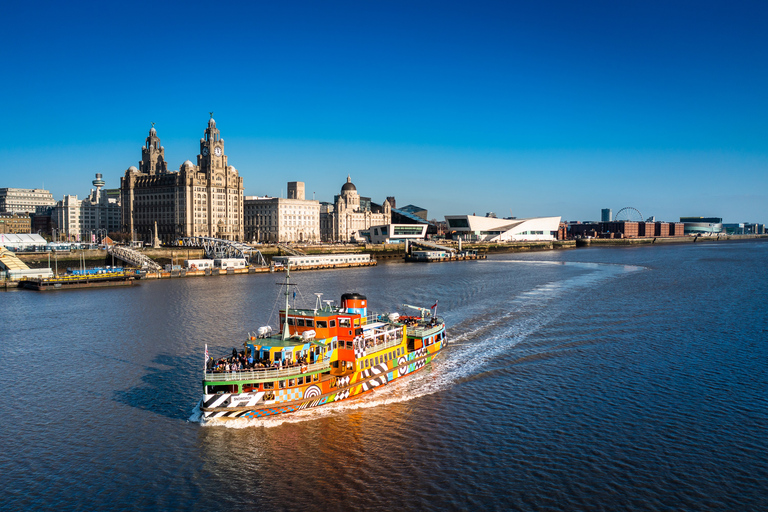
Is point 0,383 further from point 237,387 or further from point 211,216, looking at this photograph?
point 211,216

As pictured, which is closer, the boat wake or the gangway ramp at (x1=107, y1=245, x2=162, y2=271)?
the boat wake

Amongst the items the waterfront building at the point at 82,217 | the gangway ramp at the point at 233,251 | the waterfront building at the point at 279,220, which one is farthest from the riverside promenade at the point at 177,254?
the waterfront building at the point at 82,217

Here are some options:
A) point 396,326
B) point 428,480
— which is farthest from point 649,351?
point 428,480

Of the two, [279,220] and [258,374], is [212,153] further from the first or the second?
[258,374]

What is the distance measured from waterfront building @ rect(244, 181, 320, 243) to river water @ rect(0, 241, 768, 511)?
126 meters

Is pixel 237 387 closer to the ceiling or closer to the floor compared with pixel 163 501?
closer to the ceiling

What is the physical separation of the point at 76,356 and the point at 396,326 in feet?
68.5

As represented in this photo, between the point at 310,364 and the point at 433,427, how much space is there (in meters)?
6.55

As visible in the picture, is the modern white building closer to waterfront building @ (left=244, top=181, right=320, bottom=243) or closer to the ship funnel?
waterfront building @ (left=244, top=181, right=320, bottom=243)

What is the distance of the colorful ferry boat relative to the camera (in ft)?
80.0

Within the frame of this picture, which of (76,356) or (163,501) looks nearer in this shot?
(163,501)

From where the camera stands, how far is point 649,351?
3666 centimetres

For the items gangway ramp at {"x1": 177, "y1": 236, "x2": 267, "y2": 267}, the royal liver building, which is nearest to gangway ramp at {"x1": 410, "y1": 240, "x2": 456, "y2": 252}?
the royal liver building

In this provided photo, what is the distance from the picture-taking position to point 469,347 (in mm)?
38844
